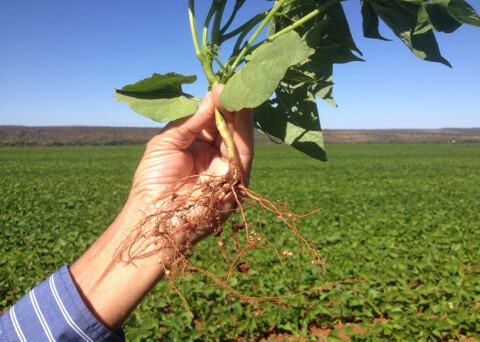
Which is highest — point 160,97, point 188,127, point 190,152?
point 160,97

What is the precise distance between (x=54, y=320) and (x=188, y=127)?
2.97 feet

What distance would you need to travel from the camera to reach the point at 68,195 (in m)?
14.3

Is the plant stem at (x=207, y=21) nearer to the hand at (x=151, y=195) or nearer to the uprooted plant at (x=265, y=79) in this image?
the uprooted plant at (x=265, y=79)

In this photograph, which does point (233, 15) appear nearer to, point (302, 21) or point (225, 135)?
point (302, 21)

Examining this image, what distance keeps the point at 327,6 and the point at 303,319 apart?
4.10m

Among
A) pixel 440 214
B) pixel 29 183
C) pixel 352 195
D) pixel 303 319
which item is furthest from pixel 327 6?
pixel 29 183

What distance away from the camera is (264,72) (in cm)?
118

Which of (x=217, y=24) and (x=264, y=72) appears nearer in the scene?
(x=264, y=72)

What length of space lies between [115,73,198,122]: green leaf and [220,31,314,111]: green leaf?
0.20 meters

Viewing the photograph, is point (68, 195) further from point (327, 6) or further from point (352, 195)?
point (327, 6)

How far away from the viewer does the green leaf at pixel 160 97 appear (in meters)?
1.35

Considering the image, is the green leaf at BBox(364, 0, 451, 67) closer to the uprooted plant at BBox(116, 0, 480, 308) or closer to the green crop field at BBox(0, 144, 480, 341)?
Result: the uprooted plant at BBox(116, 0, 480, 308)

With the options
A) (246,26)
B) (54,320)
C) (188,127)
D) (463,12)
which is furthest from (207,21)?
(54,320)

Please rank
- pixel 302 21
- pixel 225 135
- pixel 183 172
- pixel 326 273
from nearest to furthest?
pixel 302 21 → pixel 225 135 → pixel 183 172 → pixel 326 273
